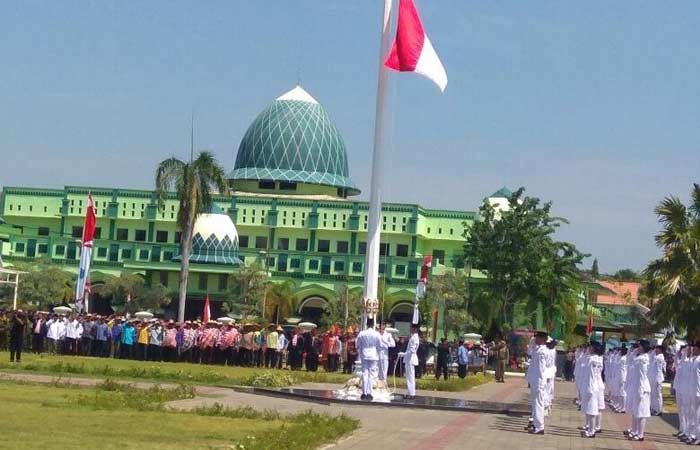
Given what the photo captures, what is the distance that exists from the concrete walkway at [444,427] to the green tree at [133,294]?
45328 millimetres

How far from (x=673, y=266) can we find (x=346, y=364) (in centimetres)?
1135

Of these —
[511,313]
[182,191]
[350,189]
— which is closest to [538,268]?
[511,313]

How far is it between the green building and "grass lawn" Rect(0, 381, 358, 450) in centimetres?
5320

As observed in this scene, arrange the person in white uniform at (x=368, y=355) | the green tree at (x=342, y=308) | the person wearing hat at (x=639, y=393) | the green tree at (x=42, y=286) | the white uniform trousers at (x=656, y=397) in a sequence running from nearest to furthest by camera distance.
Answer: the person wearing hat at (x=639, y=393) < the person in white uniform at (x=368, y=355) < the white uniform trousers at (x=656, y=397) < the green tree at (x=342, y=308) < the green tree at (x=42, y=286)

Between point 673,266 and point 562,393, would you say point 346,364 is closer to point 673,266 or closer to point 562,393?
point 562,393

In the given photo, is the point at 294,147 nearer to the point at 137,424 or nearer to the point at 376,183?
the point at 376,183

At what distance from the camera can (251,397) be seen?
24.3 metres

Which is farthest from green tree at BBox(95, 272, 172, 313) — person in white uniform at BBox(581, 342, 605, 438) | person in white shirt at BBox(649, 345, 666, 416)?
person in white uniform at BBox(581, 342, 605, 438)

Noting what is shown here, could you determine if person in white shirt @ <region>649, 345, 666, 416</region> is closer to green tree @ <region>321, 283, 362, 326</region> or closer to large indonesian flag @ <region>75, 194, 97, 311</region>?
large indonesian flag @ <region>75, 194, 97, 311</region>

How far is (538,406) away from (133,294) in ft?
181

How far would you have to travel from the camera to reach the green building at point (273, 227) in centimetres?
7669

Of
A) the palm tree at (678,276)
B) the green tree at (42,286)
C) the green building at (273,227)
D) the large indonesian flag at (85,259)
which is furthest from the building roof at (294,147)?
the palm tree at (678,276)

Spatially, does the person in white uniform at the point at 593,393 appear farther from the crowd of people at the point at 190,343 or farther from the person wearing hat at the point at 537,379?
the crowd of people at the point at 190,343

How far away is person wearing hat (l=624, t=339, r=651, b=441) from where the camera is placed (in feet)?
67.1
